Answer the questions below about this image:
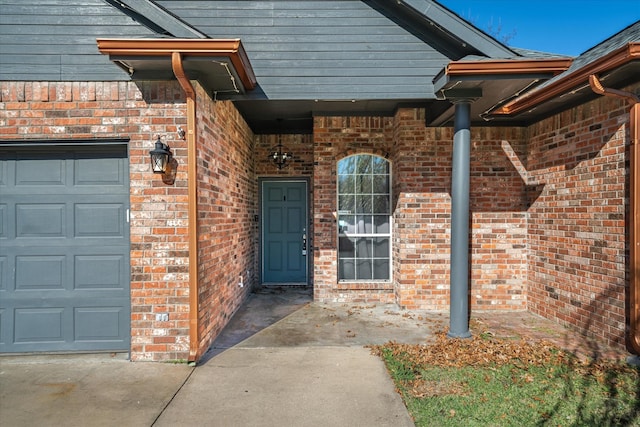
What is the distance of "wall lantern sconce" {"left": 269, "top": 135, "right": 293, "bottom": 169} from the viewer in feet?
22.0

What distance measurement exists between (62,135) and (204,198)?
1.48 meters

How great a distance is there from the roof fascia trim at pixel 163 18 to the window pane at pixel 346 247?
11.5 ft

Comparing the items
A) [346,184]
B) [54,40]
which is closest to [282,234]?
[346,184]

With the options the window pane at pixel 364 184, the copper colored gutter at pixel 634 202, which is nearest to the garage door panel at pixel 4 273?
the window pane at pixel 364 184

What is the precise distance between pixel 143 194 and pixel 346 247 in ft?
10.6

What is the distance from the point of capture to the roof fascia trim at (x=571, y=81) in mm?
3010

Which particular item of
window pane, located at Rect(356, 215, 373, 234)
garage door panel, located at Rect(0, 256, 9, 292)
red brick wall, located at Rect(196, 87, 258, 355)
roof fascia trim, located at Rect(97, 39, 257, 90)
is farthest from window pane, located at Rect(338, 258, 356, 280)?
garage door panel, located at Rect(0, 256, 9, 292)

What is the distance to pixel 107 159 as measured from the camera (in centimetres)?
362

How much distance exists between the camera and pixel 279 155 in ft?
22.0

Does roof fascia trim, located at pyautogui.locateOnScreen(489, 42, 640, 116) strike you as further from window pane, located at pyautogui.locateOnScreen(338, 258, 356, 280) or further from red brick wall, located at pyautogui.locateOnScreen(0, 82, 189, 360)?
red brick wall, located at pyautogui.locateOnScreen(0, 82, 189, 360)

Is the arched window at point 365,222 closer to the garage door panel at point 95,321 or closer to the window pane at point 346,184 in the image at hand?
the window pane at point 346,184

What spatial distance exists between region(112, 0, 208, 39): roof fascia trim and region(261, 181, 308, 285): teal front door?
144 inches

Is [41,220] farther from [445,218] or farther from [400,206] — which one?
[445,218]

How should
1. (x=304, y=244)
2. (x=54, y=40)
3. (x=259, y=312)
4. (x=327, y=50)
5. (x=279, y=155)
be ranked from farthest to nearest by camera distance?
(x=304, y=244)
(x=279, y=155)
(x=259, y=312)
(x=327, y=50)
(x=54, y=40)
